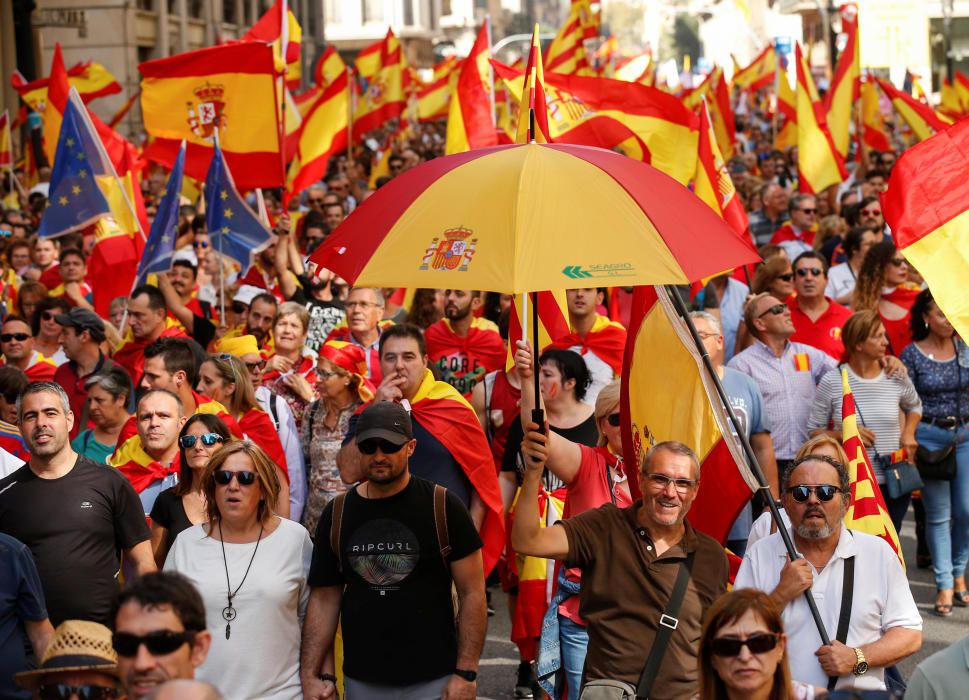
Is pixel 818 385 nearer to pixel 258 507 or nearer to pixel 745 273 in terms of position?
pixel 745 273

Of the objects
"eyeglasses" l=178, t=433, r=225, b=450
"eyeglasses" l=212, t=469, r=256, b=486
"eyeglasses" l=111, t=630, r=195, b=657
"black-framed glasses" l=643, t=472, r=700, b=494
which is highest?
"eyeglasses" l=178, t=433, r=225, b=450

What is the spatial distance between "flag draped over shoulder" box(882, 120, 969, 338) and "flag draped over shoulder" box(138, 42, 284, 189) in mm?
7732

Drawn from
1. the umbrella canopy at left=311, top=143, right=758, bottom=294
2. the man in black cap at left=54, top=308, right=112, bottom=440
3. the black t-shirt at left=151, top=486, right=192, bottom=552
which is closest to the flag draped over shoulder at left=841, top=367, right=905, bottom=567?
the umbrella canopy at left=311, top=143, right=758, bottom=294

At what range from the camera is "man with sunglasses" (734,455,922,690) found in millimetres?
4984

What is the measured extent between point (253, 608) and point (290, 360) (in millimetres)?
3512

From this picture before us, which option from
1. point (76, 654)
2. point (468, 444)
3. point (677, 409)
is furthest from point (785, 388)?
point (76, 654)

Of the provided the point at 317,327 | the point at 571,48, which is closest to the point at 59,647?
the point at 317,327

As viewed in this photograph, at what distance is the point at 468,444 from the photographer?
702 centimetres

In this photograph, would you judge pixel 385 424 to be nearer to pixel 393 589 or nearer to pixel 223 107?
pixel 393 589

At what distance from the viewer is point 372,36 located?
90500 millimetres

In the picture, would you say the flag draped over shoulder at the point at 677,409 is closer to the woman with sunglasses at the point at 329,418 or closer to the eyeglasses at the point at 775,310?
the woman with sunglasses at the point at 329,418

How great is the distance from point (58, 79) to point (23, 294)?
15.6ft

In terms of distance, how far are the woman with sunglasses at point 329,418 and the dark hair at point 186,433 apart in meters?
1.09

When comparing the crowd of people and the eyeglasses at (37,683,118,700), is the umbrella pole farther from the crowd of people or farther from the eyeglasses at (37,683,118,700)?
the eyeglasses at (37,683,118,700)
